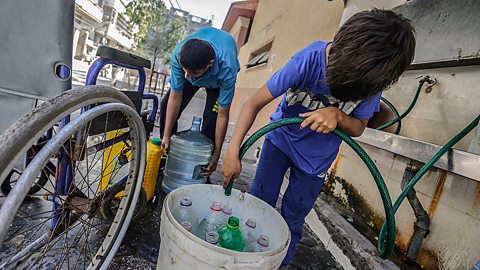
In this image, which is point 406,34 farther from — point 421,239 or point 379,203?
point 379,203

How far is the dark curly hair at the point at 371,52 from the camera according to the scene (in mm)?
954

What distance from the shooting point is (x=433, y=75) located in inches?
74.0

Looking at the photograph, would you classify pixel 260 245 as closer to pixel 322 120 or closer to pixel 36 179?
pixel 322 120

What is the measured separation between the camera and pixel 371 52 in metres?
0.95

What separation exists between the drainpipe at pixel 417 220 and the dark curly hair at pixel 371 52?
92cm

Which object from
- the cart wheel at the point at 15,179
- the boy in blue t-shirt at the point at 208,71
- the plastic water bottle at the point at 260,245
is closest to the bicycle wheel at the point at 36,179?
the cart wheel at the point at 15,179

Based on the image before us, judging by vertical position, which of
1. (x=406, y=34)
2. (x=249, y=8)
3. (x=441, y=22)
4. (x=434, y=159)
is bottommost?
(x=434, y=159)

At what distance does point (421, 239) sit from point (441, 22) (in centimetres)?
140

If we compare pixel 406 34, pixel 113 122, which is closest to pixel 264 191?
pixel 113 122

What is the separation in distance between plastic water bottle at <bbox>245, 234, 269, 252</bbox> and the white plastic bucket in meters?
0.05

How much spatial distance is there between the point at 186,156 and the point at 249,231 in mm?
1433

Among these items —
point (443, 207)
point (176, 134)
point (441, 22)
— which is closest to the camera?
point (443, 207)

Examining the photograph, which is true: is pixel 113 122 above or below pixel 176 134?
above

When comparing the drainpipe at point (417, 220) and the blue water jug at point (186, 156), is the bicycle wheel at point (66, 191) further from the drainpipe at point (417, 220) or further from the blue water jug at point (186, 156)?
the drainpipe at point (417, 220)
